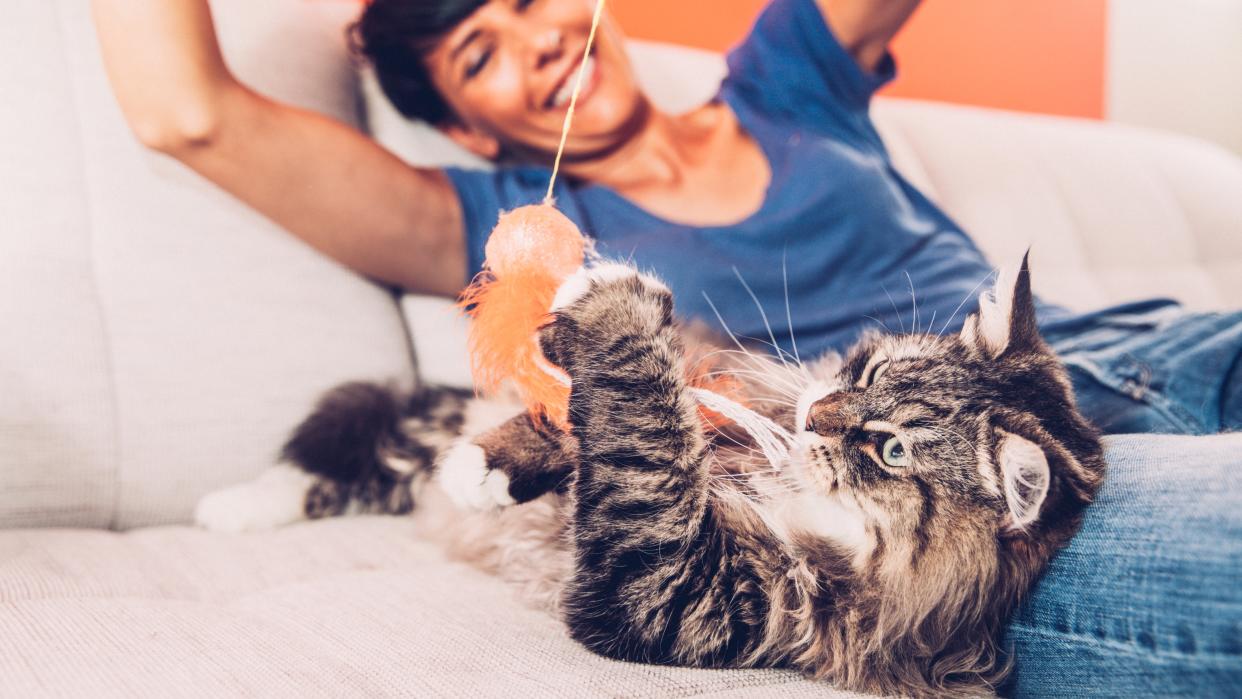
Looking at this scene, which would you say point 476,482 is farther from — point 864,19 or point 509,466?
point 864,19

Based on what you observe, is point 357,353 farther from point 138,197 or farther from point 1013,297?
point 1013,297

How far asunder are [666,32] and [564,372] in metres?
1.92

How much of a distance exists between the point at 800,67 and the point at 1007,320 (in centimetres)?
91

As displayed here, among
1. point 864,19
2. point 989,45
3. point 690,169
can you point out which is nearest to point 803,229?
point 690,169

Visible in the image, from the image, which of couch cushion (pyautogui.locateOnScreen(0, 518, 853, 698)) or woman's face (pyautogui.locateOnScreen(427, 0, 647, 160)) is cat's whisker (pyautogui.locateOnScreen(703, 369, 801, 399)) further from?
woman's face (pyautogui.locateOnScreen(427, 0, 647, 160))

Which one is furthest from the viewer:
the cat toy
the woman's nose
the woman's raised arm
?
the woman's nose

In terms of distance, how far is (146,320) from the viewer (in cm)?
121

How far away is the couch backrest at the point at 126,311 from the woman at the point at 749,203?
5.8 inches

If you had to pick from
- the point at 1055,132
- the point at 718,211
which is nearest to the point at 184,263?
the point at 718,211

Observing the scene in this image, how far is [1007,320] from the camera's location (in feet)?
2.84

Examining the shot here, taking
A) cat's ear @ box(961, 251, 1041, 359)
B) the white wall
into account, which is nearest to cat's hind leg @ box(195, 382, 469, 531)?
cat's ear @ box(961, 251, 1041, 359)

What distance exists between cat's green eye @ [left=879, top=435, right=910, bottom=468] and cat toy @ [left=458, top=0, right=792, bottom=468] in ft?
0.43

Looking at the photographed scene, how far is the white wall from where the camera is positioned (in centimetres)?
336

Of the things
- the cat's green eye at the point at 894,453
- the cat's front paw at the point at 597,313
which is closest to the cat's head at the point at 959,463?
the cat's green eye at the point at 894,453
